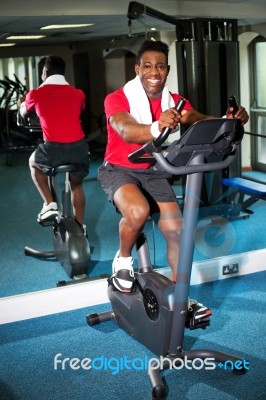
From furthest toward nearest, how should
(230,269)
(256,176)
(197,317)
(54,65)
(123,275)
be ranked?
(256,176), (230,269), (54,65), (123,275), (197,317)

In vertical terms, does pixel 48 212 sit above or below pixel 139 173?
below

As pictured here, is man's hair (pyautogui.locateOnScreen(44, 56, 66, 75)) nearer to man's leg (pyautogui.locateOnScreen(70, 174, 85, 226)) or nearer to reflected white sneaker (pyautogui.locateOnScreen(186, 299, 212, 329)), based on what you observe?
man's leg (pyautogui.locateOnScreen(70, 174, 85, 226))

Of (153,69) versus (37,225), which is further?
(37,225)

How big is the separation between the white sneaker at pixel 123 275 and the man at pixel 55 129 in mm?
904

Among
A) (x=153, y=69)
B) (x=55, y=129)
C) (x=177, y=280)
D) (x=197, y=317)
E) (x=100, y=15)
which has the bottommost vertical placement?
(x=197, y=317)

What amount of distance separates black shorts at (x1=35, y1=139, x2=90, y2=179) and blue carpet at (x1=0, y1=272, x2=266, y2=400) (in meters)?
1.01

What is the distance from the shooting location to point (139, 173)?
10.7 feet

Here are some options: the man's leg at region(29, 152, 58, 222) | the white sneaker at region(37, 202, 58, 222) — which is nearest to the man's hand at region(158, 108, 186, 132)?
the man's leg at region(29, 152, 58, 222)

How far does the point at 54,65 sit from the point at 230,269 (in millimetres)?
2007

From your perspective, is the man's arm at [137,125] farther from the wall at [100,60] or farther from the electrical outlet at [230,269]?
the electrical outlet at [230,269]

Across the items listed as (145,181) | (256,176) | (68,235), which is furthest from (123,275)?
(256,176)

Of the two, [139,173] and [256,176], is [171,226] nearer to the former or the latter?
[139,173]

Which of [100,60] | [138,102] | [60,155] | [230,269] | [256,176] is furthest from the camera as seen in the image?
[256,176]

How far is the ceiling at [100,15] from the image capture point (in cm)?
346
